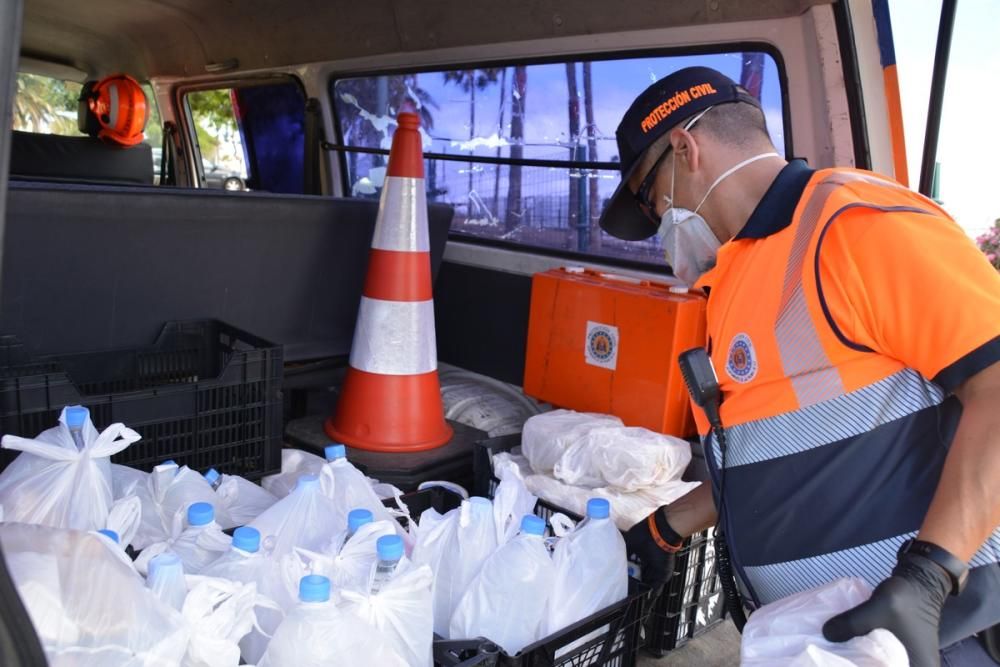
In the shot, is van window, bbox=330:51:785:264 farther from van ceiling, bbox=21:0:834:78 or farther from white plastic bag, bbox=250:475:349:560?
white plastic bag, bbox=250:475:349:560

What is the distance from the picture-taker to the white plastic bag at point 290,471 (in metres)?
2.64

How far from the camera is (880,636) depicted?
3.78ft

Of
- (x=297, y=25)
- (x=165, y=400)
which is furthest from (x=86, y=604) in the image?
(x=297, y=25)

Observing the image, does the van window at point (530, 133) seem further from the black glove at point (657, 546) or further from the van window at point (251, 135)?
the black glove at point (657, 546)

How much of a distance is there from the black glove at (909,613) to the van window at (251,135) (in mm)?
5110

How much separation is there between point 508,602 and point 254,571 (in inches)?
19.3

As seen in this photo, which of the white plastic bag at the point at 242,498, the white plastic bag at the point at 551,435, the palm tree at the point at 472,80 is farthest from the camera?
the palm tree at the point at 472,80

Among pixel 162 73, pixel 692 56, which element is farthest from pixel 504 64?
pixel 162 73

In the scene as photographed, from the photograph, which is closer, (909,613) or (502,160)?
(909,613)

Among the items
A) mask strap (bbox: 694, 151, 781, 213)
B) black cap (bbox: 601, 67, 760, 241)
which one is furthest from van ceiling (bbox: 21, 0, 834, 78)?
mask strap (bbox: 694, 151, 781, 213)

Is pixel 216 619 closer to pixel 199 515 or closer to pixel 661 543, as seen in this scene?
pixel 199 515

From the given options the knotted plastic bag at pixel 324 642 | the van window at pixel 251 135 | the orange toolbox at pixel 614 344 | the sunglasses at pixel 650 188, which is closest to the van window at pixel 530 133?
the orange toolbox at pixel 614 344

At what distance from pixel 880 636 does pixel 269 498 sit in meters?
1.72

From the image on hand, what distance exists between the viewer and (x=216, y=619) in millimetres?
1328
